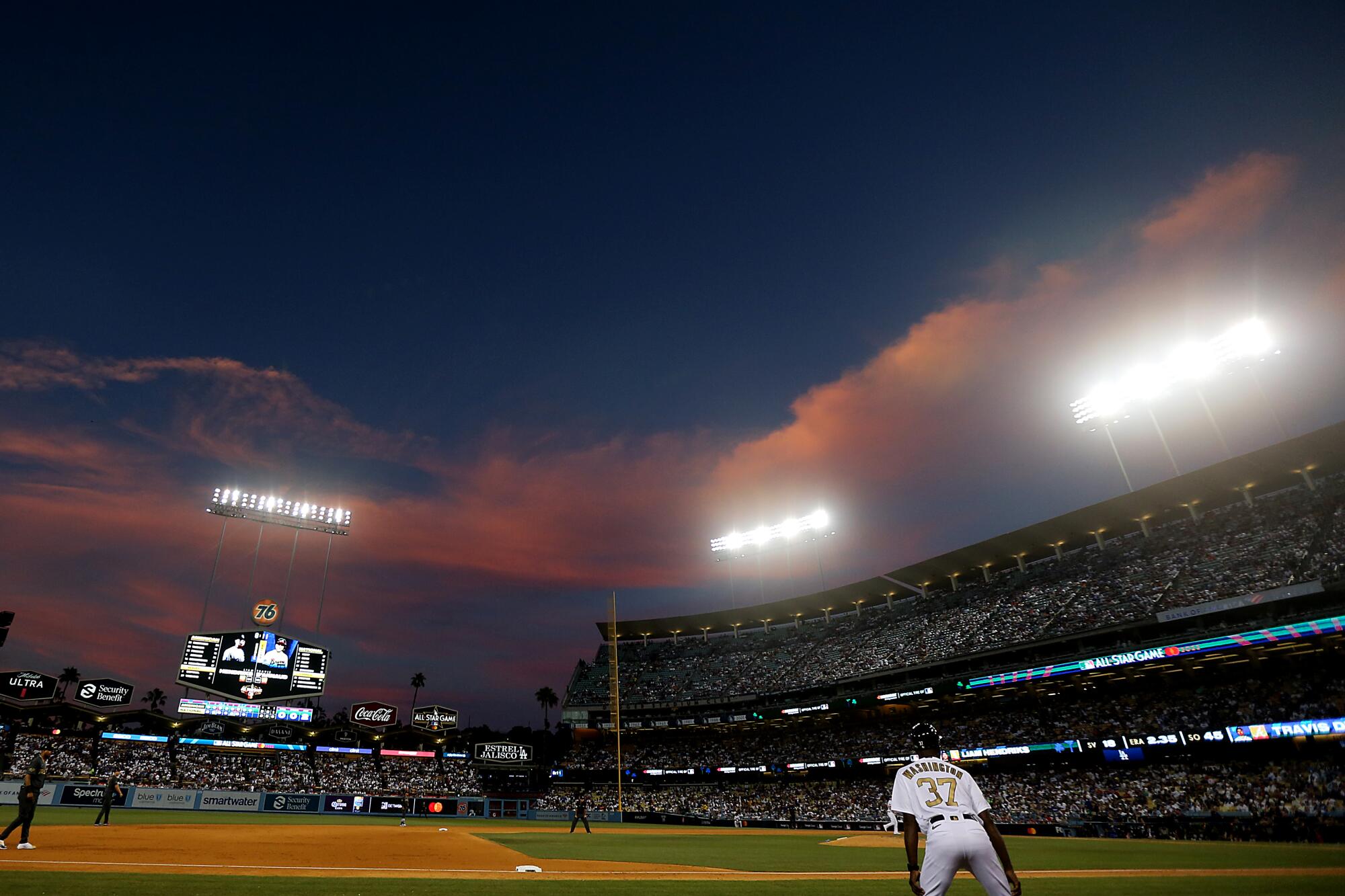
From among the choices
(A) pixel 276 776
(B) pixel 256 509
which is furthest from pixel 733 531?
(A) pixel 276 776

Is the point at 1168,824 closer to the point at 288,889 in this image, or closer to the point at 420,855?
the point at 420,855

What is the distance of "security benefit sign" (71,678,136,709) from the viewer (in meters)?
58.0

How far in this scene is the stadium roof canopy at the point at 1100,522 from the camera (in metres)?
40.7

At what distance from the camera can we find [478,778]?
72250 mm

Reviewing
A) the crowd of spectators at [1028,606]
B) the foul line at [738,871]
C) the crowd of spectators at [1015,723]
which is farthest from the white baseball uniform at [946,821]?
the crowd of spectators at [1028,606]

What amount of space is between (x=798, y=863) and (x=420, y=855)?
1082 cm

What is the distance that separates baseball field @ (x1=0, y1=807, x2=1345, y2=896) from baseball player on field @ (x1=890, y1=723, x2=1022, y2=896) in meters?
6.96

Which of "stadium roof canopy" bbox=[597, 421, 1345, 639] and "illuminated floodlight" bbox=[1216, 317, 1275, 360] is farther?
"stadium roof canopy" bbox=[597, 421, 1345, 639]

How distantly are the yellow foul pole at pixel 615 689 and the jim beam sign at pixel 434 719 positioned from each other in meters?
17.4

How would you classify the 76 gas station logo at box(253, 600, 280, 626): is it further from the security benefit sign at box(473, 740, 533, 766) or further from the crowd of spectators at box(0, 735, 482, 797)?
the security benefit sign at box(473, 740, 533, 766)

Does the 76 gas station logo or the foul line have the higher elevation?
the 76 gas station logo

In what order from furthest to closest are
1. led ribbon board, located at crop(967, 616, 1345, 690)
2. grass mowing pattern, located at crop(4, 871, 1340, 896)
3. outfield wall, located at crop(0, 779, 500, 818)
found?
1. outfield wall, located at crop(0, 779, 500, 818)
2. led ribbon board, located at crop(967, 616, 1345, 690)
3. grass mowing pattern, located at crop(4, 871, 1340, 896)

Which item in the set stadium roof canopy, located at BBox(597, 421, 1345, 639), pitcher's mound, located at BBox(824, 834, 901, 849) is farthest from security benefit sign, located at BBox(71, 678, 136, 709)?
pitcher's mound, located at BBox(824, 834, 901, 849)

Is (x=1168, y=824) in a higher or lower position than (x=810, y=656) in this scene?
lower
